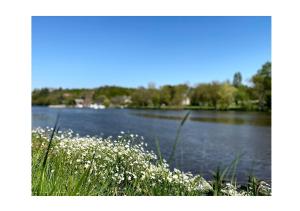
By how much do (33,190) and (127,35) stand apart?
3329mm

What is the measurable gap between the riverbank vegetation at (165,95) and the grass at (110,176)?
2326mm

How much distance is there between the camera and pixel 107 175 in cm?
270

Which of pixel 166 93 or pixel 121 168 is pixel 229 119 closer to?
pixel 166 93

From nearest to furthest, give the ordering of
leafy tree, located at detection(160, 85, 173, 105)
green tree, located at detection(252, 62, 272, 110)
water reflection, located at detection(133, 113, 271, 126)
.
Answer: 1. leafy tree, located at detection(160, 85, 173, 105)
2. green tree, located at detection(252, 62, 272, 110)
3. water reflection, located at detection(133, 113, 271, 126)

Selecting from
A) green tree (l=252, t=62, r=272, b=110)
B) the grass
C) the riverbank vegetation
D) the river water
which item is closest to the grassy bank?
the grass

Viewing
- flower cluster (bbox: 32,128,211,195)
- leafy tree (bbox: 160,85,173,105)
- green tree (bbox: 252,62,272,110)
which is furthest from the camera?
green tree (bbox: 252,62,272,110)

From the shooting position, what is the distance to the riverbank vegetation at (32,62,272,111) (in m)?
6.17

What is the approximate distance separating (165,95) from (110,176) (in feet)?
23.0

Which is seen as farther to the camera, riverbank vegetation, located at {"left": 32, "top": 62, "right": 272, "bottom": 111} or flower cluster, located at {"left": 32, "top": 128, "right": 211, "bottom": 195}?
riverbank vegetation, located at {"left": 32, "top": 62, "right": 272, "bottom": 111}

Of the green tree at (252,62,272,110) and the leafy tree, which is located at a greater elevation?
the green tree at (252,62,272,110)

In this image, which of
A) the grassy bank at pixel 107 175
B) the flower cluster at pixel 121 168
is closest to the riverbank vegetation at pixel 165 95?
the flower cluster at pixel 121 168

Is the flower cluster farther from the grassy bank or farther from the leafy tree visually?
the leafy tree

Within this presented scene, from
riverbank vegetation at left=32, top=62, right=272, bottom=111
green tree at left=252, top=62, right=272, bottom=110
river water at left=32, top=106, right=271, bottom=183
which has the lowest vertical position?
river water at left=32, top=106, right=271, bottom=183
